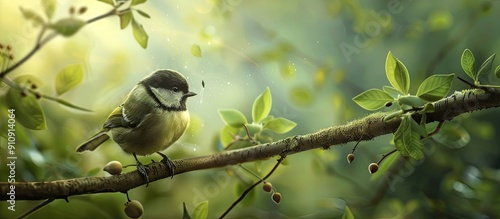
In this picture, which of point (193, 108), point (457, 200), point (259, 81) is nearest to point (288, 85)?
point (259, 81)

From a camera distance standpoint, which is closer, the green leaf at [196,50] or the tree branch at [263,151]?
the tree branch at [263,151]

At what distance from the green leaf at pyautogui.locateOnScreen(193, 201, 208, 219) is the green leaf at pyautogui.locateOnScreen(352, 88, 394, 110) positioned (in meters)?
0.30

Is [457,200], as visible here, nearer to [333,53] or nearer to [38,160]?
[333,53]

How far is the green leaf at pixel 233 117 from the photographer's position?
848 mm

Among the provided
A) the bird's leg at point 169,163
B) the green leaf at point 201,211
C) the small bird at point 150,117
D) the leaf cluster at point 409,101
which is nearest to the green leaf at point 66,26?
the small bird at point 150,117

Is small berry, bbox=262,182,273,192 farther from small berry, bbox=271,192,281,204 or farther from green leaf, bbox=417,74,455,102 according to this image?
green leaf, bbox=417,74,455,102

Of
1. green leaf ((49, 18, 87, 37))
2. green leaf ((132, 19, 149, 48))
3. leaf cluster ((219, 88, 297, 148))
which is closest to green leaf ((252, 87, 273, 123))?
leaf cluster ((219, 88, 297, 148))

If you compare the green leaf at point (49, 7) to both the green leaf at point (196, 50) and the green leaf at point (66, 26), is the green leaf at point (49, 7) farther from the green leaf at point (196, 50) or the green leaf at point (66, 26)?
the green leaf at point (196, 50)

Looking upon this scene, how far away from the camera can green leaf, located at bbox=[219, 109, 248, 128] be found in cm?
85

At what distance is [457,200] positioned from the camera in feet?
3.24

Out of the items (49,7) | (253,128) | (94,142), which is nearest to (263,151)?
(253,128)

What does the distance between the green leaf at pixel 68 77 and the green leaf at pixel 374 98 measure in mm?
417

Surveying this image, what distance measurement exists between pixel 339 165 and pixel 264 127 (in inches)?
8.3

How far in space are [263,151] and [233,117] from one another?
89mm
